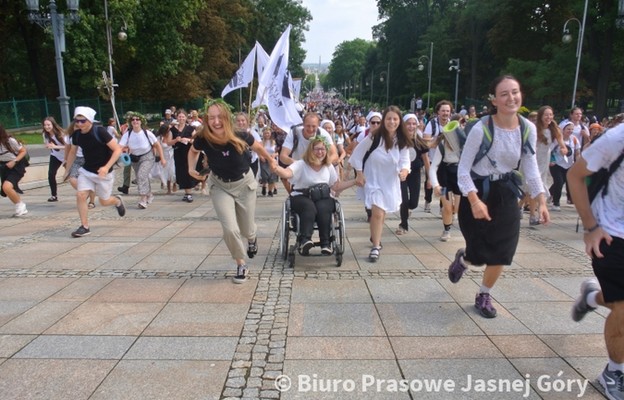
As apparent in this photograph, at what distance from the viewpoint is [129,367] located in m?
3.19

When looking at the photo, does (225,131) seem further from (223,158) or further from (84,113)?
(84,113)

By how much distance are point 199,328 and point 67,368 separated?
960mm

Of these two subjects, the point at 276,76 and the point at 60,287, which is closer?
the point at 60,287

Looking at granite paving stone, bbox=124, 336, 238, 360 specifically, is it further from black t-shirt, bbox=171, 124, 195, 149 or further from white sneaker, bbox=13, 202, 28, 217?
black t-shirt, bbox=171, 124, 195, 149

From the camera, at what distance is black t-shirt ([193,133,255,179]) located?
16.0 feet

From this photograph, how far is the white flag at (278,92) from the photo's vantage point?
869cm

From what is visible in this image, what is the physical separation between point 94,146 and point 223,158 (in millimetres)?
2967

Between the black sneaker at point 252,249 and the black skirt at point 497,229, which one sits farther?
the black sneaker at point 252,249

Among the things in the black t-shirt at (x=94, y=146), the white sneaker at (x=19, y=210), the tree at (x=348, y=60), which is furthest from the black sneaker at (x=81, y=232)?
the tree at (x=348, y=60)

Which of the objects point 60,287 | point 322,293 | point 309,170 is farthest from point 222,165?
point 60,287

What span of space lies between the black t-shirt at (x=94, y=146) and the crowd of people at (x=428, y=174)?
0.01 m

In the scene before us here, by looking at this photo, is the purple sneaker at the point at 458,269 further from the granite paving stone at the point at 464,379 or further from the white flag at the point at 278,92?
the white flag at the point at 278,92

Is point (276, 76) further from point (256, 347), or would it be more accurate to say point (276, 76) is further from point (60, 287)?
point (256, 347)

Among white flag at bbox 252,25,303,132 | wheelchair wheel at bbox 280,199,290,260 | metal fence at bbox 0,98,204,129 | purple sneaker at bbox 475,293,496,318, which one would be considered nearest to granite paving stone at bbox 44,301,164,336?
wheelchair wheel at bbox 280,199,290,260
